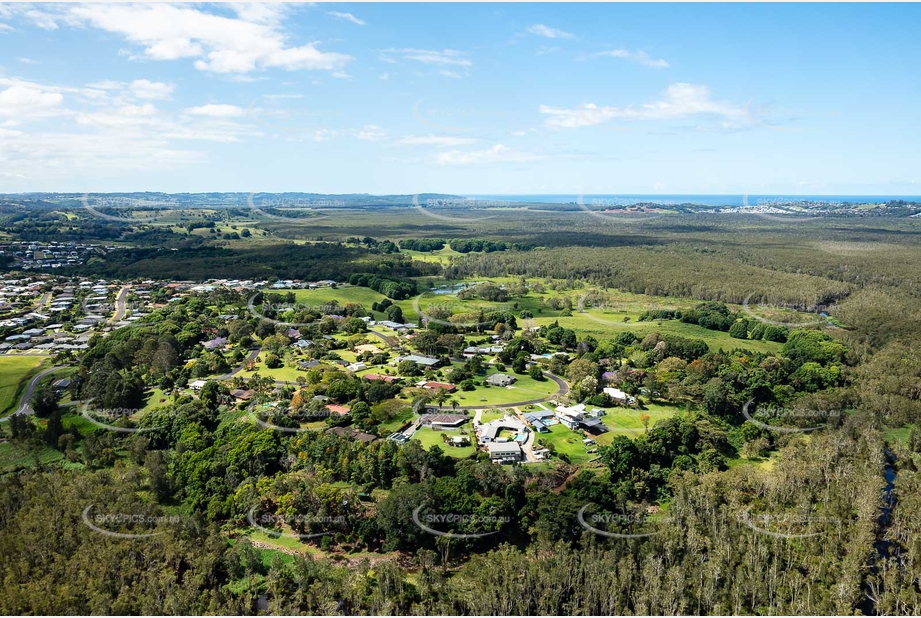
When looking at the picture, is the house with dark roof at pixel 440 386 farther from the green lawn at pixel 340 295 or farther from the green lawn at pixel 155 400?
the green lawn at pixel 340 295

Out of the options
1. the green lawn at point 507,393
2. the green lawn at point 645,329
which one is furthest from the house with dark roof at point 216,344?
the green lawn at point 645,329

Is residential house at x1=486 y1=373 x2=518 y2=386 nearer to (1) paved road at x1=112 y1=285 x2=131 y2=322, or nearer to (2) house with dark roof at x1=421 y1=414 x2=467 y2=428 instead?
(2) house with dark roof at x1=421 y1=414 x2=467 y2=428

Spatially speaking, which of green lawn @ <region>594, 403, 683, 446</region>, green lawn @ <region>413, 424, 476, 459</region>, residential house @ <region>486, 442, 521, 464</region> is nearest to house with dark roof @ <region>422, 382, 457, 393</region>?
green lawn @ <region>413, 424, 476, 459</region>

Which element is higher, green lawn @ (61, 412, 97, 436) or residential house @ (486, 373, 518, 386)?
residential house @ (486, 373, 518, 386)

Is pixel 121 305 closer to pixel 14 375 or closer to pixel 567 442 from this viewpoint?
pixel 14 375

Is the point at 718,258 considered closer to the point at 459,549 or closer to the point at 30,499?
the point at 459,549

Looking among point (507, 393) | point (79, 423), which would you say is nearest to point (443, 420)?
point (507, 393)

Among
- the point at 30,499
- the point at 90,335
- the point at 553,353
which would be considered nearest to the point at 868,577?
the point at 553,353
